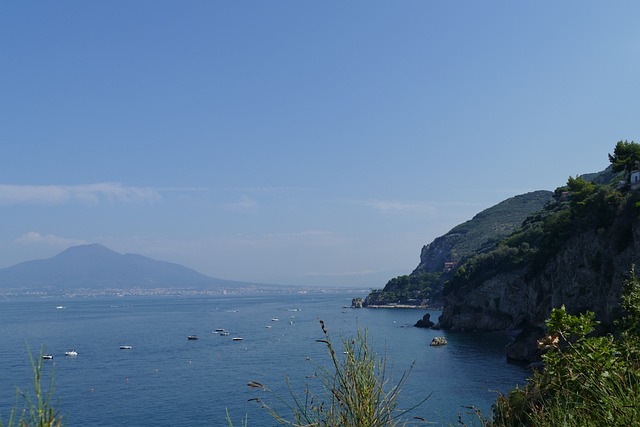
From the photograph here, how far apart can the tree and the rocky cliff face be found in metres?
10.1

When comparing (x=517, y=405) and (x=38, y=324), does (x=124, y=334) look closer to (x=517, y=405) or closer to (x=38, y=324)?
(x=38, y=324)

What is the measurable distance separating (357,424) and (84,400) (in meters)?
46.6

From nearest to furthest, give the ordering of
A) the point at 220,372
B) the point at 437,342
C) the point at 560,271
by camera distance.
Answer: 1. the point at 220,372
2. the point at 560,271
3. the point at 437,342

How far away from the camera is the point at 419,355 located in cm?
6575

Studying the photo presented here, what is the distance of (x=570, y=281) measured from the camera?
56750 millimetres

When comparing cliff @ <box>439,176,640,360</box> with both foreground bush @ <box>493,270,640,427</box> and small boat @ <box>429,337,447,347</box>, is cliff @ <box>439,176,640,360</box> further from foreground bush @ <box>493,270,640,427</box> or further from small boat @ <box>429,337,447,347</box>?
foreground bush @ <box>493,270,640,427</box>

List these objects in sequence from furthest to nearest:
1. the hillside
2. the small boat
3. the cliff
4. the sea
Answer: the hillside, the small boat, the cliff, the sea

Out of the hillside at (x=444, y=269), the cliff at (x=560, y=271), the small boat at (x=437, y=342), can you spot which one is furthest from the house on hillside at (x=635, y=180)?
the hillside at (x=444, y=269)

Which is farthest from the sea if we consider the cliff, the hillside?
the hillside

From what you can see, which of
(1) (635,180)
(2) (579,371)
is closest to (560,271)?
(1) (635,180)

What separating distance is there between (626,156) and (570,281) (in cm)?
1632

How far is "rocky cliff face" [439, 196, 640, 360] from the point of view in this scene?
47.5m

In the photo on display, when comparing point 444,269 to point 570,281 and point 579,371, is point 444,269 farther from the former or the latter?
point 579,371

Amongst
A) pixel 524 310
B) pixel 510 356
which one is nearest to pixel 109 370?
pixel 510 356
